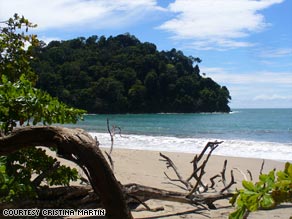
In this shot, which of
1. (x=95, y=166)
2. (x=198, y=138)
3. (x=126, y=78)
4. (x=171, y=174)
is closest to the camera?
(x=95, y=166)

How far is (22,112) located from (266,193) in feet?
6.60

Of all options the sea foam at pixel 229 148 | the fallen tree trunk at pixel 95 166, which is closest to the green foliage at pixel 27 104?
the fallen tree trunk at pixel 95 166

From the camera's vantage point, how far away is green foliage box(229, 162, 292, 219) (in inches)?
36.7

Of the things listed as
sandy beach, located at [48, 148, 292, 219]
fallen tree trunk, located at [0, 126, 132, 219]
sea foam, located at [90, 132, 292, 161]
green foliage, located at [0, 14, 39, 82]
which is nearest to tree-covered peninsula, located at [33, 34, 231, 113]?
sea foam, located at [90, 132, 292, 161]

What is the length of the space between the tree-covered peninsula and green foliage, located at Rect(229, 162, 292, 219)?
6215cm

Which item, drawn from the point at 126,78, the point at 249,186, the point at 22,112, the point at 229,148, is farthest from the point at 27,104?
the point at 126,78

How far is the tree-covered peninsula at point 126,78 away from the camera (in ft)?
235

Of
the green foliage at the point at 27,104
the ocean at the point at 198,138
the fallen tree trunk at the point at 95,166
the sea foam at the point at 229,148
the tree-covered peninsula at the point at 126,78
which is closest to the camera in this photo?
the fallen tree trunk at the point at 95,166

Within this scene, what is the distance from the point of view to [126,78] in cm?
7906

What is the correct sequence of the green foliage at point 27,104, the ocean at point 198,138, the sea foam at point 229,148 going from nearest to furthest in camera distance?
the green foliage at point 27,104, the sea foam at point 229,148, the ocean at point 198,138

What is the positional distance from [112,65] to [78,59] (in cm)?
728

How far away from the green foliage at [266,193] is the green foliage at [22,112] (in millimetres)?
1739

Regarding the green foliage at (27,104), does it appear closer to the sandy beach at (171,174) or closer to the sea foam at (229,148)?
the sandy beach at (171,174)

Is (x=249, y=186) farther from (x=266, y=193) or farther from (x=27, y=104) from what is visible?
(x=27, y=104)
